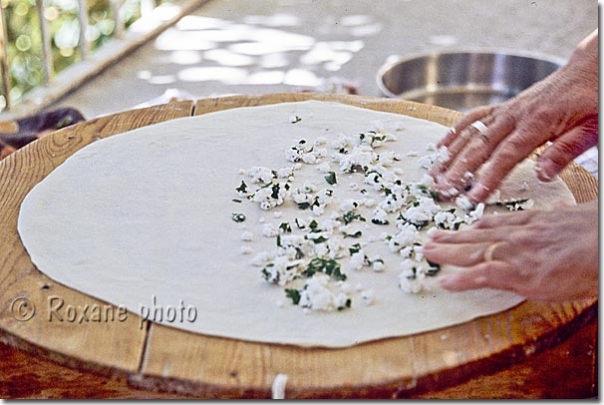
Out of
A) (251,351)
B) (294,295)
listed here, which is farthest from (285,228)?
(251,351)

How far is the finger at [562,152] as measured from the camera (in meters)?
1.49

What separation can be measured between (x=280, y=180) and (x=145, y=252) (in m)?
0.35

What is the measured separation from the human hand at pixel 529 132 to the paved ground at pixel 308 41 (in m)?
1.82

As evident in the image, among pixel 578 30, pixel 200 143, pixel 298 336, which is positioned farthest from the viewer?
pixel 578 30

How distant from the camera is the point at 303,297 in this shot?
116 cm

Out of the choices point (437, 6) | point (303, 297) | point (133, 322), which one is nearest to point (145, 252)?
point (133, 322)

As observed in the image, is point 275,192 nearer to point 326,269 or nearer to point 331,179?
point 331,179

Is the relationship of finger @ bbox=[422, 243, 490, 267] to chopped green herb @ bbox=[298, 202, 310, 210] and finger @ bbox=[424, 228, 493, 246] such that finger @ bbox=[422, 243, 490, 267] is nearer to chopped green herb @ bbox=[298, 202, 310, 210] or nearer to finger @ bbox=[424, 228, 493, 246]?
finger @ bbox=[424, 228, 493, 246]

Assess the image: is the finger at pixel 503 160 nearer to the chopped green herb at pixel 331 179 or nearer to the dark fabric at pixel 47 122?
the chopped green herb at pixel 331 179

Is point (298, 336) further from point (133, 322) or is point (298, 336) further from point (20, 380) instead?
point (20, 380)

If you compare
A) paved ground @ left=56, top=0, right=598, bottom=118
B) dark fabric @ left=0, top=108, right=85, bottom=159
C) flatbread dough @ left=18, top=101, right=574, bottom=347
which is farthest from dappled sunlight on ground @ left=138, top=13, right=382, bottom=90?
flatbread dough @ left=18, top=101, right=574, bottom=347

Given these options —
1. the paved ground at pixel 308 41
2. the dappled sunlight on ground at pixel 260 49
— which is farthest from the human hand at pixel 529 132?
the dappled sunlight on ground at pixel 260 49

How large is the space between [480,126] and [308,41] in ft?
9.34

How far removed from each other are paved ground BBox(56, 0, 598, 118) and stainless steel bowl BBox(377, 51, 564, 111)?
431 millimetres
